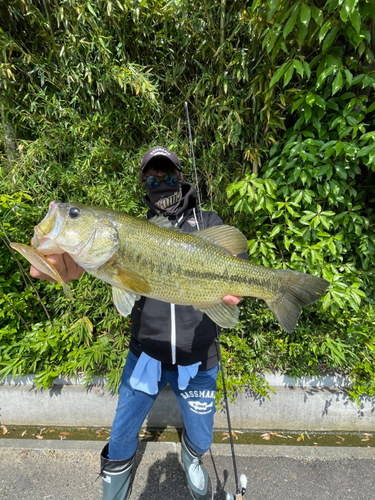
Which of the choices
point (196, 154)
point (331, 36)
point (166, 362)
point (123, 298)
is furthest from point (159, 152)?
point (166, 362)

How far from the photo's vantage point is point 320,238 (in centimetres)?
299

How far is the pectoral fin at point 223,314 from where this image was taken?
1938 millimetres

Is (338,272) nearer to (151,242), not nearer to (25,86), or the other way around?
(151,242)

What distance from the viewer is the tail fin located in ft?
6.25

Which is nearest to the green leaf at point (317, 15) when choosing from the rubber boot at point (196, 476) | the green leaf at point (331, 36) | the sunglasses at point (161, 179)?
the green leaf at point (331, 36)

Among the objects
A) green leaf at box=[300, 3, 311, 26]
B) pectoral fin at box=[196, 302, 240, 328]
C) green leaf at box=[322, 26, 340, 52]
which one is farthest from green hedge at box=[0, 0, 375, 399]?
pectoral fin at box=[196, 302, 240, 328]

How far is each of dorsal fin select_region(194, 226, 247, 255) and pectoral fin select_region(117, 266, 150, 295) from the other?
556 millimetres

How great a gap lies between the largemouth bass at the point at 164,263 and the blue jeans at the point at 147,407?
0.88 meters

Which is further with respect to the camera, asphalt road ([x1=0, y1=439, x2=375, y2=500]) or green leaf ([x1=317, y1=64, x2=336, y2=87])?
asphalt road ([x1=0, y1=439, x2=375, y2=500])

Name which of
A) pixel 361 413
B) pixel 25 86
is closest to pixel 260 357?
pixel 361 413

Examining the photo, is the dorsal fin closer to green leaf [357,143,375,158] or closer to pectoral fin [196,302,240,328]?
pectoral fin [196,302,240,328]

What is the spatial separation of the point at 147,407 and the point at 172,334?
33.0 inches

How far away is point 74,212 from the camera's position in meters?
1.75

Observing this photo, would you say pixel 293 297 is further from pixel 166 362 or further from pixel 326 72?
pixel 326 72
